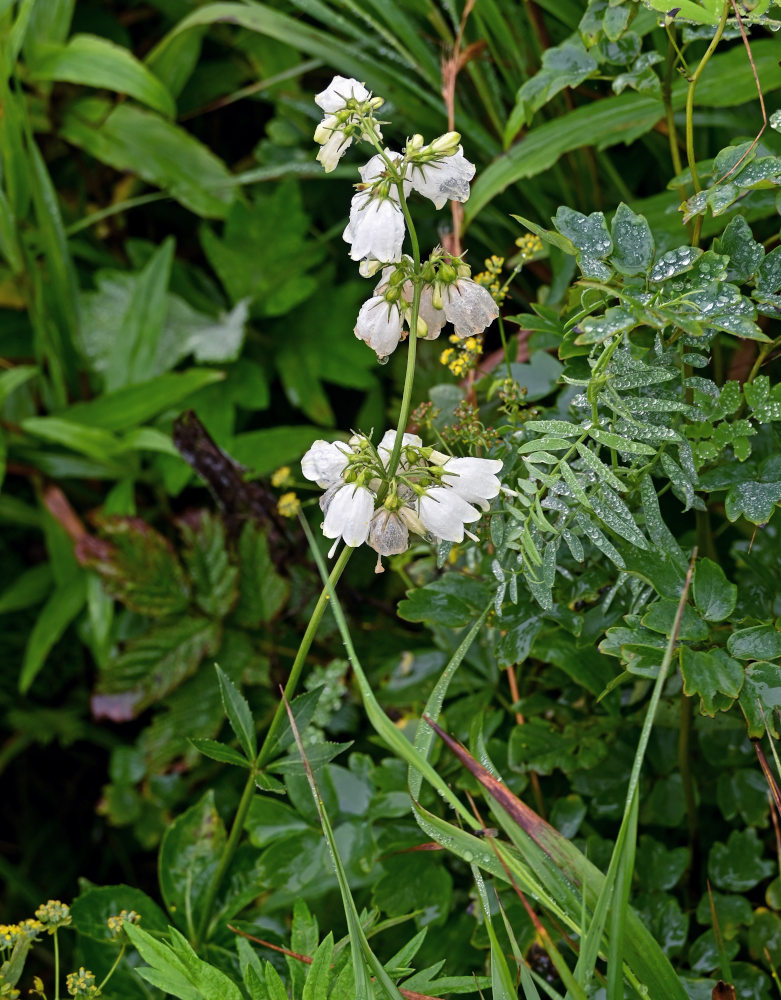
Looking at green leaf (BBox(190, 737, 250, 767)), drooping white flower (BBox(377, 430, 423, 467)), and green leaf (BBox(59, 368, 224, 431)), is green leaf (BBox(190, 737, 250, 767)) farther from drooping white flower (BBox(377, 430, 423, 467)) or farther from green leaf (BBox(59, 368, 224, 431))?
green leaf (BBox(59, 368, 224, 431))

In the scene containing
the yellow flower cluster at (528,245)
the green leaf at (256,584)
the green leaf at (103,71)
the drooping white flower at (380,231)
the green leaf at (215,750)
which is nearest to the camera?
the drooping white flower at (380,231)

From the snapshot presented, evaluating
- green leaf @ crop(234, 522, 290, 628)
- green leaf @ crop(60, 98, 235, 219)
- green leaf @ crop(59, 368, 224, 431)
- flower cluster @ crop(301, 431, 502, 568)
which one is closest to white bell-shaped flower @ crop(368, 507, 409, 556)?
flower cluster @ crop(301, 431, 502, 568)

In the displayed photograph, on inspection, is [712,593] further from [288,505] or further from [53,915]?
[53,915]

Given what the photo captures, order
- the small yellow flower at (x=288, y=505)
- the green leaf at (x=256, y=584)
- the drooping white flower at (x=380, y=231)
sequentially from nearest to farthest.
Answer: the drooping white flower at (x=380, y=231), the small yellow flower at (x=288, y=505), the green leaf at (x=256, y=584)

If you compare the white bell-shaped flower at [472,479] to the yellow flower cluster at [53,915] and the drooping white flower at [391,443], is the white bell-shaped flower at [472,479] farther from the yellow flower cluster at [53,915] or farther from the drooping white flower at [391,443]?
the yellow flower cluster at [53,915]

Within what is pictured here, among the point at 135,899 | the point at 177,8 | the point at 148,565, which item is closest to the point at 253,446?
the point at 148,565

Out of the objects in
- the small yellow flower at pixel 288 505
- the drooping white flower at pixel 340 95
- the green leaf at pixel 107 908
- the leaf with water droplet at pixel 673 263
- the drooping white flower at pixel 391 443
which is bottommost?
the green leaf at pixel 107 908

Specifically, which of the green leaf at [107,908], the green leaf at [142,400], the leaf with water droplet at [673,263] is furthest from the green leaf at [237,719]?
the green leaf at [142,400]
